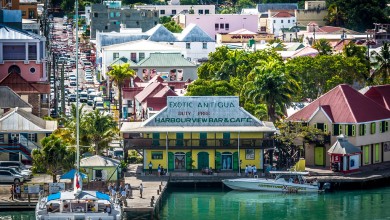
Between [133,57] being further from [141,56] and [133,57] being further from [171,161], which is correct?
[171,161]

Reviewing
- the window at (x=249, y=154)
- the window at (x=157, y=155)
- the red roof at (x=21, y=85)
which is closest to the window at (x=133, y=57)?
the red roof at (x=21, y=85)

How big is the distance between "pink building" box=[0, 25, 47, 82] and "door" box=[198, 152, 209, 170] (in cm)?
3192

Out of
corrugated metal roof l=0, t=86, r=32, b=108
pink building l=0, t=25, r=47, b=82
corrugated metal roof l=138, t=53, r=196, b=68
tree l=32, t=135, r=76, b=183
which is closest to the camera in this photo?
tree l=32, t=135, r=76, b=183

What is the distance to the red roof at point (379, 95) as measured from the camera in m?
120

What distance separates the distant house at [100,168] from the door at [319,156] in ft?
62.8

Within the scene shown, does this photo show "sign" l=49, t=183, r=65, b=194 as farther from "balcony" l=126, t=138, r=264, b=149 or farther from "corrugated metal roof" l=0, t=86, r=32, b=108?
"corrugated metal roof" l=0, t=86, r=32, b=108

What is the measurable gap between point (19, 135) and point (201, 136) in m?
15.1

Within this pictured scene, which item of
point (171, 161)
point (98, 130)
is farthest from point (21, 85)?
point (171, 161)

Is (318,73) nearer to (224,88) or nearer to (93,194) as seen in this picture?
(224,88)

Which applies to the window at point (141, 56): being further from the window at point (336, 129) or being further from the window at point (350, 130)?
the window at point (350, 130)

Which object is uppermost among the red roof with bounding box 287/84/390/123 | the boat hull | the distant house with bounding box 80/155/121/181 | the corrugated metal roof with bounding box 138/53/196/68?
the corrugated metal roof with bounding box 138/53/196/68

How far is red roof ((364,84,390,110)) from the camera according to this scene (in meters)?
120

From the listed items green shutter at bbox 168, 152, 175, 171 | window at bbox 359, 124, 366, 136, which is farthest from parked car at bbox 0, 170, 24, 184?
window at bbox 359, 124, 366, 136

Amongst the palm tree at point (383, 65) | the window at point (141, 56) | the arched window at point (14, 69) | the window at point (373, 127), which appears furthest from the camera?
the window at point (141, 56)
